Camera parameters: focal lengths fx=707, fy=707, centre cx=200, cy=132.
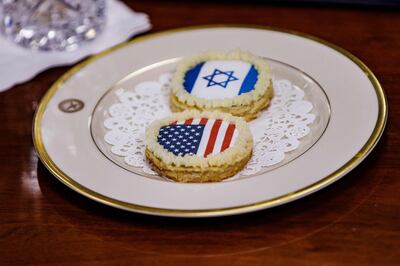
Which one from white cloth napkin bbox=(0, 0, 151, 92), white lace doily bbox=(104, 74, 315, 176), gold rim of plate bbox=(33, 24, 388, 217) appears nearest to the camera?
gold rim of plate bbox=(33, 24, 388, 217)

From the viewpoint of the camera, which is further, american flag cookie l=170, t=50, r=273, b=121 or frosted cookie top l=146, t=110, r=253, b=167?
american flag cookie l=170, t=50, r=273, b=121

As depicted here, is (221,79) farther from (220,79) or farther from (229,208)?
(229,208)

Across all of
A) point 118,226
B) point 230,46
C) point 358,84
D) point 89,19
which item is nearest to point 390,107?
point 358,84

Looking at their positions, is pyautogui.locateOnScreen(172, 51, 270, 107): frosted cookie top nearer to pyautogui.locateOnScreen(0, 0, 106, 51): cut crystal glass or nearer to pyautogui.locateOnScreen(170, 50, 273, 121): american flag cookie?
pyautogui.locateOnScreen(170, 50, 273, 121): american flag cookie

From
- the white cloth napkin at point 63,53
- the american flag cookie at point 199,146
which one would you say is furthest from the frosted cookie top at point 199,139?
the white cloth napkin at point 63,53

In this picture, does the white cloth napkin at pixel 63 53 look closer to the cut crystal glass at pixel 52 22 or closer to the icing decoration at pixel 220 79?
the cut crystal glass at pixel 52 22

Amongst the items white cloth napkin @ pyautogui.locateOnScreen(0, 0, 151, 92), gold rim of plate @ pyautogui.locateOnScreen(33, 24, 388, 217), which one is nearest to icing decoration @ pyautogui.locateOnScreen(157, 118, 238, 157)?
gold rim of plate @ pyautogui.locateOnScreen(33, 24, 388, 217)
